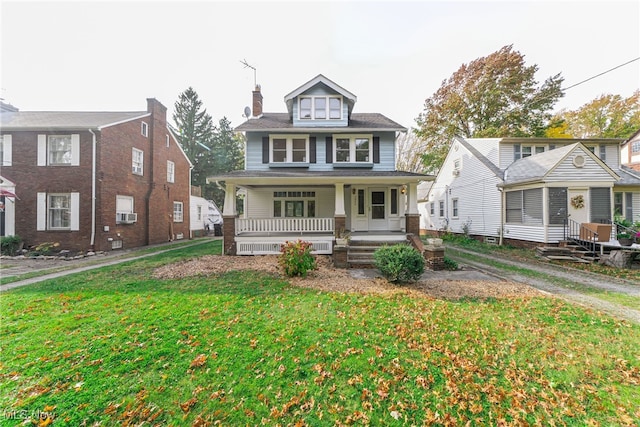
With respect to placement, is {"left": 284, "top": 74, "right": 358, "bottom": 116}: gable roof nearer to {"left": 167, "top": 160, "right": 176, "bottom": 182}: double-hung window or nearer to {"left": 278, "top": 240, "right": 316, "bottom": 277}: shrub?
{"left": 278, "top": 240, "right": 316, "bottom": 277}: shrub

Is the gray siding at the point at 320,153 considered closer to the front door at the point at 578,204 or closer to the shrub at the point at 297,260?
the shrub at the point at 297,260

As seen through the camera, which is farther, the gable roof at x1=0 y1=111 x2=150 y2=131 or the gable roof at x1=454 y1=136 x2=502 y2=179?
the gable roof at x1=454 y1=136 x2=502 y2=179

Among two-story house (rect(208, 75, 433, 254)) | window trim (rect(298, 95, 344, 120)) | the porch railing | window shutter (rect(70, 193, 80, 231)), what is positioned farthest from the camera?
window trim (rect(298, 95, 344, 120))

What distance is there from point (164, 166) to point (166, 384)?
1835cm

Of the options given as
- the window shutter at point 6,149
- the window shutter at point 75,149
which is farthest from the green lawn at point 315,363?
the window shutter at point 6,149

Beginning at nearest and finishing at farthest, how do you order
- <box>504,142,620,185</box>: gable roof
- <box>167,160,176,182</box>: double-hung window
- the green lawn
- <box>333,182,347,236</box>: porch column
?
the green lawn
<box>333,182,347,236</box>: porch column
<box>504,142,620,185</box>: gable roof
<box>167,160,176,182</box>: double-hung window

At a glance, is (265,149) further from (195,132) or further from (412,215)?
(195,132)

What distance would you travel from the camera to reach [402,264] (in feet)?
22.6

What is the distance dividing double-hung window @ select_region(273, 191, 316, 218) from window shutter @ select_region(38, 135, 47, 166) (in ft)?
37.4

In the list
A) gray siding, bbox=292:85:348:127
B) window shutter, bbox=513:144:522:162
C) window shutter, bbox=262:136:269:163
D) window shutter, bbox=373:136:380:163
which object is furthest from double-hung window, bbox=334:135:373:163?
window shutter, bbox=513:144:522:162

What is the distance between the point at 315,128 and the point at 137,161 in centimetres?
1135

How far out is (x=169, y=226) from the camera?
18.6 meters

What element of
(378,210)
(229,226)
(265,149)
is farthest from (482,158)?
(229,226)

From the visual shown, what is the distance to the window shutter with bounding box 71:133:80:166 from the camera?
1265 centimetres
